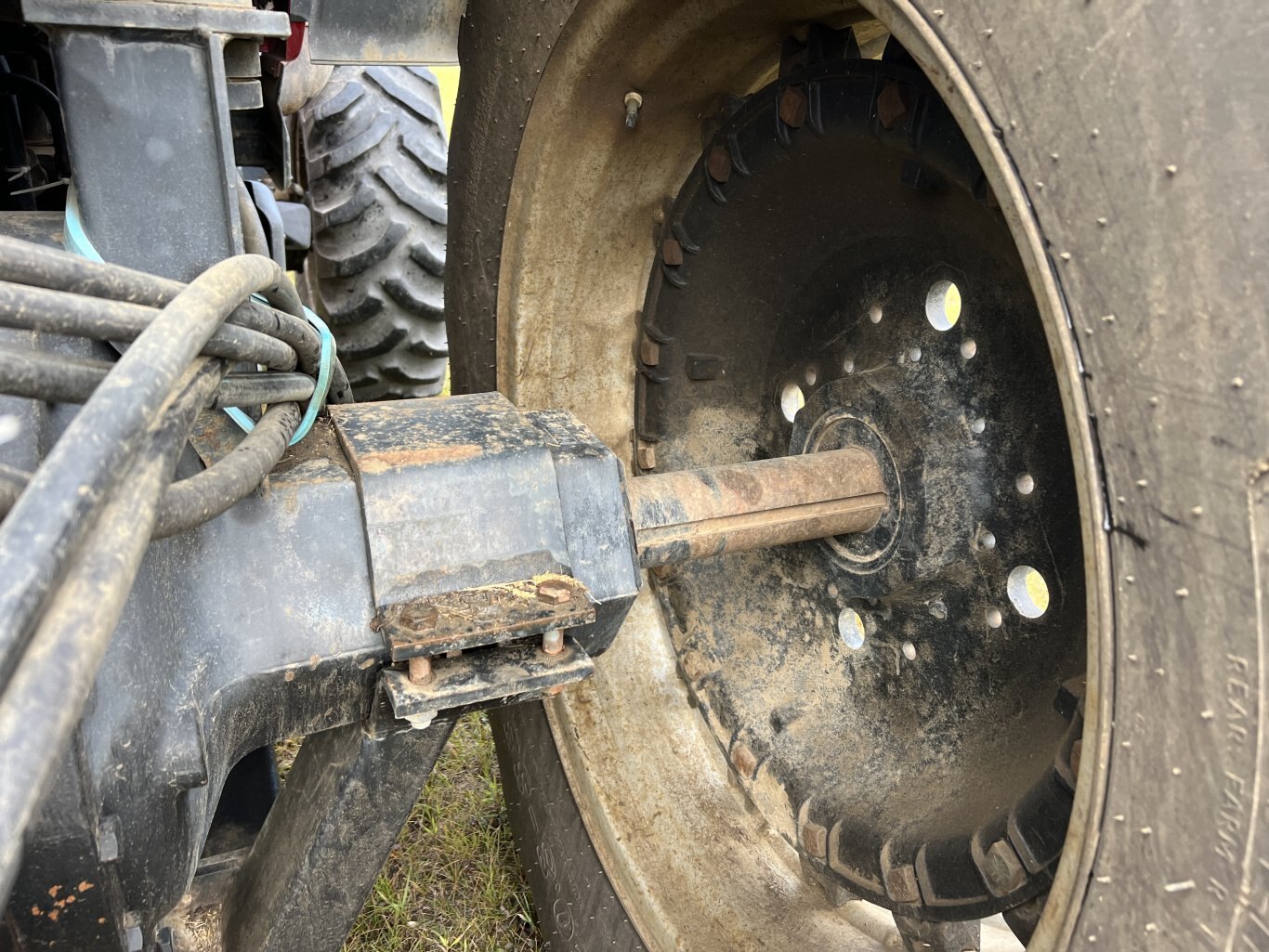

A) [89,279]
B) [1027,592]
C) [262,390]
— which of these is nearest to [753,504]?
[1027,592]

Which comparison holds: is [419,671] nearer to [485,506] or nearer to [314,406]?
[485,506]

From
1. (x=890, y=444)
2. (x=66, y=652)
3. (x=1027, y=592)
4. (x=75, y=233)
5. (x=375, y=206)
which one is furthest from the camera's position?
(x=375, y=206)

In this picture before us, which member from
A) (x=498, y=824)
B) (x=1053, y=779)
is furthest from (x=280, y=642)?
(x=498, y=824)

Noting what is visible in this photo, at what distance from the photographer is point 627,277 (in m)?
1.35

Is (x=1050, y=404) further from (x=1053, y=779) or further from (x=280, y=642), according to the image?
(x=280, y=642)

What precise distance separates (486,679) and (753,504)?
0.39m

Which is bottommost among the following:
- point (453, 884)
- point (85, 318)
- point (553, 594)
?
point (453, 884)

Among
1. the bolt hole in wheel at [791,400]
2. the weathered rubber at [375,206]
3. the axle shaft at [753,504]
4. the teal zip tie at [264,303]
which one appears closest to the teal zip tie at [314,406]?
the teal zip tie at [264,303]

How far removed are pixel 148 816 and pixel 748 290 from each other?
89 centimetres

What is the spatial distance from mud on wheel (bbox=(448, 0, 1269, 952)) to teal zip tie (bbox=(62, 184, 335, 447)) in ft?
1.20

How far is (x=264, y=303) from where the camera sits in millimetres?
881

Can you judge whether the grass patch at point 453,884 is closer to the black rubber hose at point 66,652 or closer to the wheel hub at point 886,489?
the wheel hub at point 886,489

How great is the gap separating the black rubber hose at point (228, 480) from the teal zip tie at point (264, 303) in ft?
0.10

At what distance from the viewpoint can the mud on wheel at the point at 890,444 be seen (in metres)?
0.55
